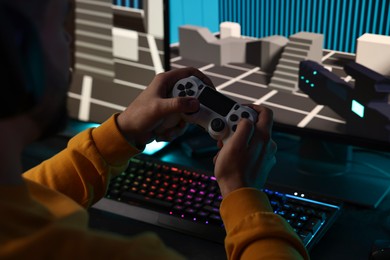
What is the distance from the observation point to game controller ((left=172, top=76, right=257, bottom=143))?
780mm

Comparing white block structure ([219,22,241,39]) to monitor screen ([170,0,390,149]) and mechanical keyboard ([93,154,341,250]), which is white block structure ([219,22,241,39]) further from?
mechanical keyboard ([93,154,341,250])

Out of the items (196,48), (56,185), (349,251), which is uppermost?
(196,48)

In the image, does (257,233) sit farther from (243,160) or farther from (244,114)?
(244,114)

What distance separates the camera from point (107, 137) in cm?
85

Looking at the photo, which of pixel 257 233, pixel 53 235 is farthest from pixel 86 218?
pixel 257 233

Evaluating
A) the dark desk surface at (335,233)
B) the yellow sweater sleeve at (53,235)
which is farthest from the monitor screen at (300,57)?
the yellow sweater sleeve at (53,235)

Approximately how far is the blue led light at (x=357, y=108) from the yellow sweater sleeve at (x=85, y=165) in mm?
406

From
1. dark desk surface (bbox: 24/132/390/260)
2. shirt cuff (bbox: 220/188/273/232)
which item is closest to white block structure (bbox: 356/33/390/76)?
dark desk surface (bbox: 24/132/390/260)

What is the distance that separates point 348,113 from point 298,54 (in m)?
0.14

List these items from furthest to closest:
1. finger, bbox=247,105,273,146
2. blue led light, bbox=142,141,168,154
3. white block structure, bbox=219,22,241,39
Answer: blue led light, bbox=142,141,168,154 → white block structure, bbox=219,22,241,39 → finger, bbox=247,105,273,146

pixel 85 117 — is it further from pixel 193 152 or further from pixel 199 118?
pixel 199 118

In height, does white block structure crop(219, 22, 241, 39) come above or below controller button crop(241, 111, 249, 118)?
above

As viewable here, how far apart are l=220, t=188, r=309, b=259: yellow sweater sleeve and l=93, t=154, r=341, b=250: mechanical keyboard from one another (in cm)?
23

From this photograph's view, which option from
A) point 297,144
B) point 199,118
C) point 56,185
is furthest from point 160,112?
point 297,144
